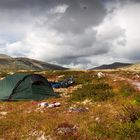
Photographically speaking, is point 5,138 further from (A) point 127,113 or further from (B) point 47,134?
(A) point 127,113

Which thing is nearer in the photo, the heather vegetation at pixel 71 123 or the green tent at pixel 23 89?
the heather vegetation at pixel 71 123

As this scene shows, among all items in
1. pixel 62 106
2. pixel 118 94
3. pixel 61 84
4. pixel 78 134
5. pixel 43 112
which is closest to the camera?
pixel 78 134

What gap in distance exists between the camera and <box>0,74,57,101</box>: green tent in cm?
2658

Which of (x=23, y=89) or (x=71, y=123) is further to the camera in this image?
(x=23, y=89)

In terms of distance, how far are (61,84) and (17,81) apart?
436 inches

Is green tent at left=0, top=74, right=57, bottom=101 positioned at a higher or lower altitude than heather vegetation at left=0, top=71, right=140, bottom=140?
higher

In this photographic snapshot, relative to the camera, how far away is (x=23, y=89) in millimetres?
27047

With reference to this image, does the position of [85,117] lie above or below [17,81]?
below

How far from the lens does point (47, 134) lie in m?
14.1

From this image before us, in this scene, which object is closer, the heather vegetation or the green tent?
the heather vegetation

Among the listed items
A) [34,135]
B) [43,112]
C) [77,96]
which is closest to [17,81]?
[77,96]

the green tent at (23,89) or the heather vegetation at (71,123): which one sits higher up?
the green tent at (23,89)

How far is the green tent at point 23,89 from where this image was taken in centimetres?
2658

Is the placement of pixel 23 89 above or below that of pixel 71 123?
above
